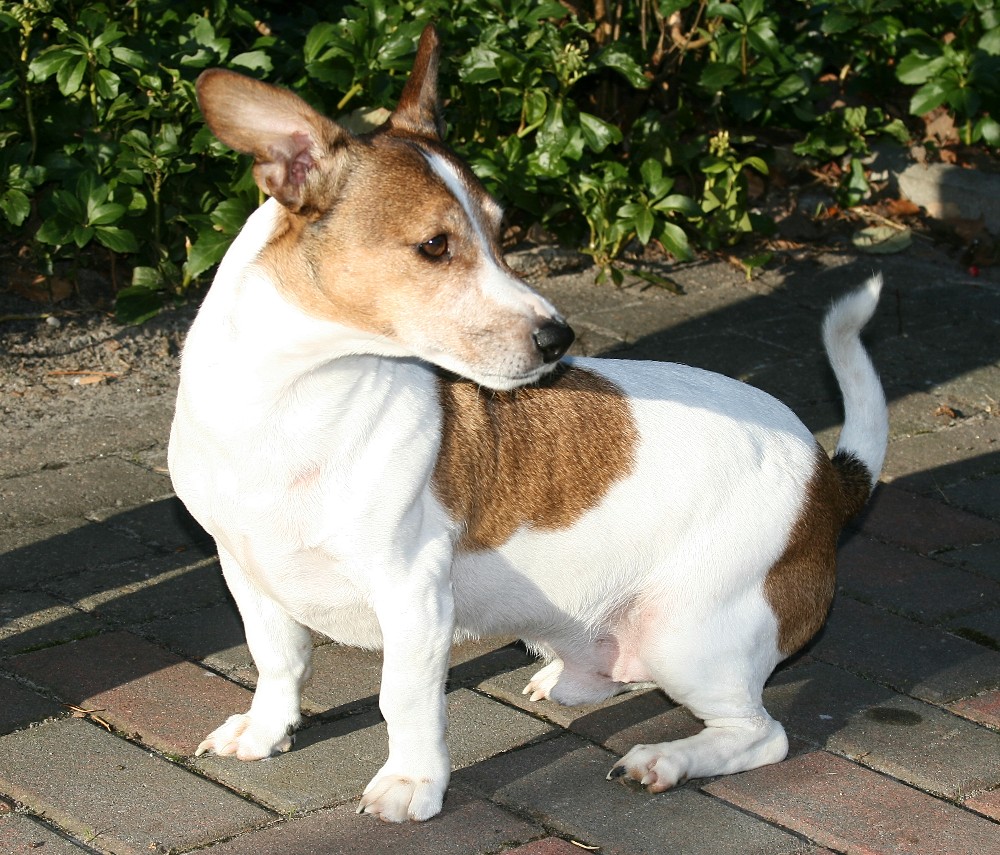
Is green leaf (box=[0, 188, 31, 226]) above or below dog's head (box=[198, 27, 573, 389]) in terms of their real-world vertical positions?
below

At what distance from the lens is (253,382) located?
10.5 feet

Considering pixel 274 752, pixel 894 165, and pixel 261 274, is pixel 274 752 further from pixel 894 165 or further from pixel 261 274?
pixel 894 165

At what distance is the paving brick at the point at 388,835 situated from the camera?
3.12m

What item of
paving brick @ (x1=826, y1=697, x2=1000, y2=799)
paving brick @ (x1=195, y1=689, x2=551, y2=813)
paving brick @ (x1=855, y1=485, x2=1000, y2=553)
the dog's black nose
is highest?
the dog's black nose

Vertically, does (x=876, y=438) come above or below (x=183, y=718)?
above

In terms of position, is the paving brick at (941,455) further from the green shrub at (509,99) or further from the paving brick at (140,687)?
the paving brick at (140,687)

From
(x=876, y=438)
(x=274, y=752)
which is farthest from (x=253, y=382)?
(x=876, y=438)

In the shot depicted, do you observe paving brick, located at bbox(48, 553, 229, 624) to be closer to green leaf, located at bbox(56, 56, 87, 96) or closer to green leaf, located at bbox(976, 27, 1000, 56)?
green leaf, located at bbox(56, 56, 87, 96)

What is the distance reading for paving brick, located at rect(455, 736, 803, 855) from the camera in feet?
10.5

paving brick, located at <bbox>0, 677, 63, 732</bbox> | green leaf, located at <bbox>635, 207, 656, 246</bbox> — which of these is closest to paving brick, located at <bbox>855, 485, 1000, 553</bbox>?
green leaf, located at <bbox>635, 207, 656, 246</bbox>

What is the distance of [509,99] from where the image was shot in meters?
7.05

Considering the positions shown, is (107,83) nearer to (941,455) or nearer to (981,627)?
(941,455)

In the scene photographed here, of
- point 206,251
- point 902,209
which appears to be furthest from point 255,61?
point 902,209

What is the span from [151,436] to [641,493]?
2.57m
